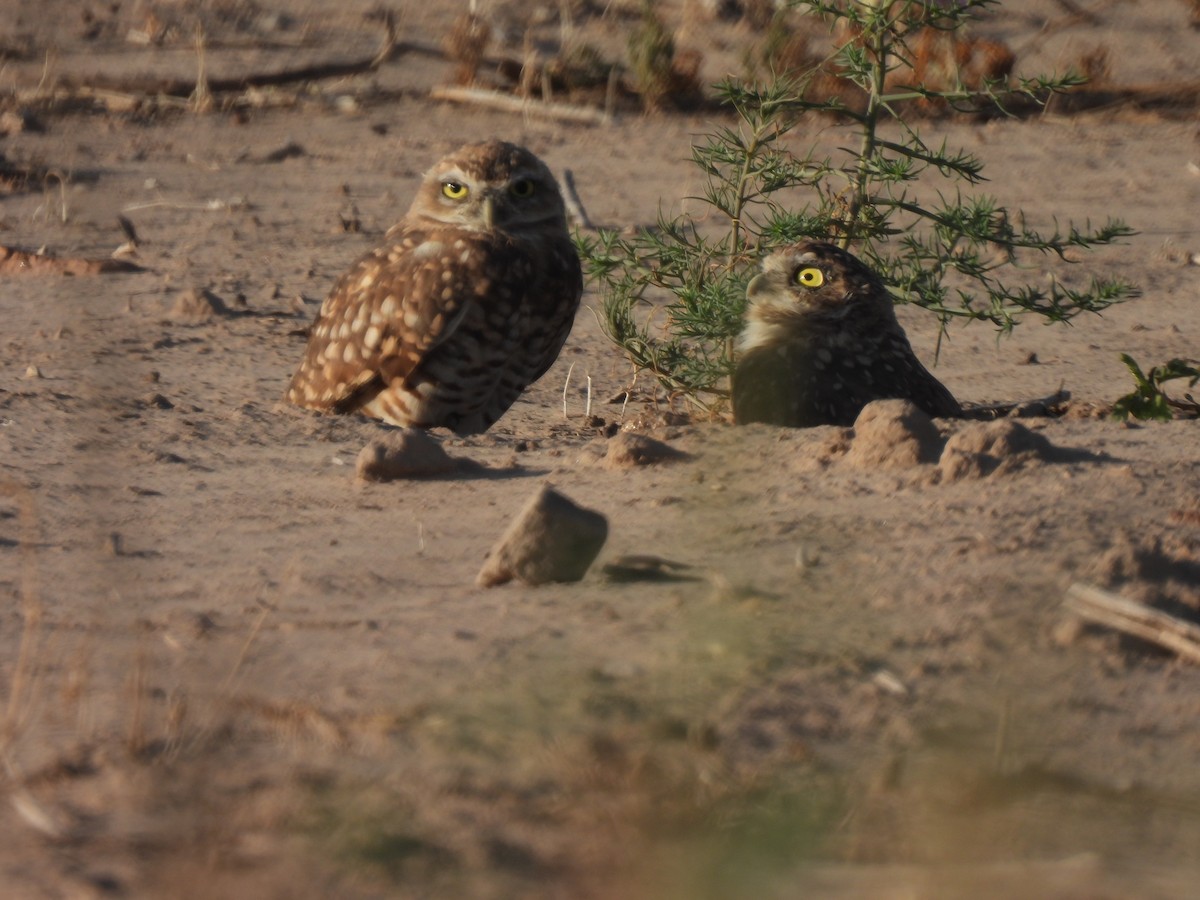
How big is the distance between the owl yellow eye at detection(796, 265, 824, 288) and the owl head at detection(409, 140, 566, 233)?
3.82ft

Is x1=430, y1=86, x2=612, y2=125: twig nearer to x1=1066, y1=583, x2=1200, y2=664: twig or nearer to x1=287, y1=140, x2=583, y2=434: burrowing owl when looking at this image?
x1=287, y1=140, x2=583, y2=434: burrowing owl

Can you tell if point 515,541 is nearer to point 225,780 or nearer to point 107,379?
point 225,780

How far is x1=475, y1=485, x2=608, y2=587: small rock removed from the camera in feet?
10.6

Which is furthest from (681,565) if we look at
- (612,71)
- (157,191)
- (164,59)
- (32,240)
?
(164,59)

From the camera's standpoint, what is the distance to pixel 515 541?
3.26 meters

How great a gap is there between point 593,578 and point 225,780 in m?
1.06

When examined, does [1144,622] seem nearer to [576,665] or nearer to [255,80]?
[576,665]

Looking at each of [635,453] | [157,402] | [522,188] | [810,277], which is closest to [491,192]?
[522,188]

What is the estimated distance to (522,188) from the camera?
597cm

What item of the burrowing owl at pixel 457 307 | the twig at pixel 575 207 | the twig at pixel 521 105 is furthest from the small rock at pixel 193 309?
the twig at pixel 521 105

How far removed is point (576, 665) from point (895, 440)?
1.39 meters

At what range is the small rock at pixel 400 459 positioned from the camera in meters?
4.31

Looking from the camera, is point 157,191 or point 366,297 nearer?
point 366,297

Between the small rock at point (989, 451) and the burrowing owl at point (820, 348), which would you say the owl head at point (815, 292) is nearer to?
the burrowing owl at point (820, 348)
